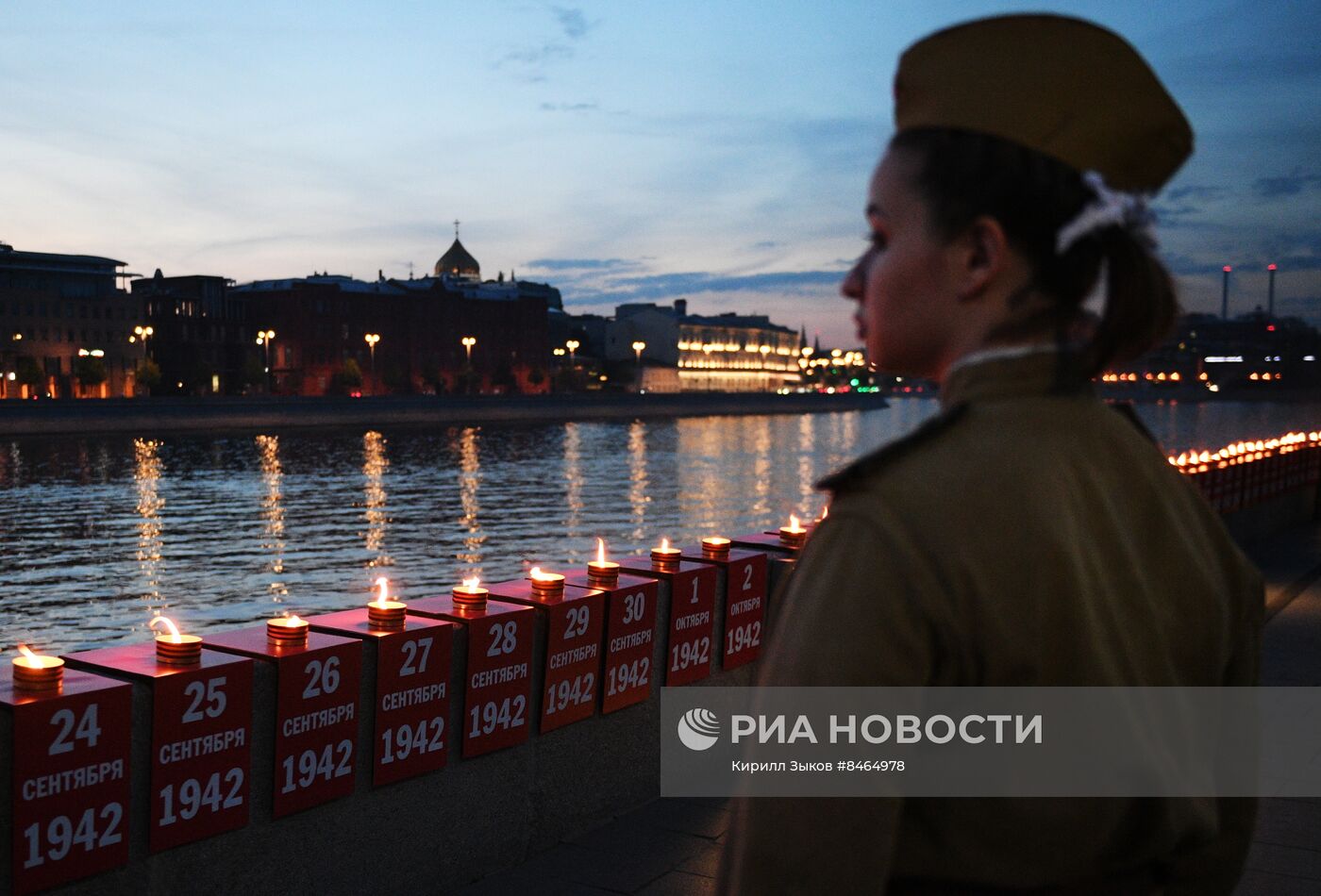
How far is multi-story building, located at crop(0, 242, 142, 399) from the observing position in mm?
90125

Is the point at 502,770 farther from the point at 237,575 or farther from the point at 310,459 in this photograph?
the point at 310,459

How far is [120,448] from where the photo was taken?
56312 mm

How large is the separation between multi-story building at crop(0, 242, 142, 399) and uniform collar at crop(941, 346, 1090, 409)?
9497 cm

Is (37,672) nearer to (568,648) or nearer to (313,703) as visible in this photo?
(313,703)

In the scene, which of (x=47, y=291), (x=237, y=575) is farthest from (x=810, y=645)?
(x=47, y=291)

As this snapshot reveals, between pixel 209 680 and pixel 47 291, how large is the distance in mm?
99749

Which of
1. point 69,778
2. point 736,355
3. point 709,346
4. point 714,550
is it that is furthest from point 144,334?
point 69,778

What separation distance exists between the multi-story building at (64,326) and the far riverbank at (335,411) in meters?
23.1

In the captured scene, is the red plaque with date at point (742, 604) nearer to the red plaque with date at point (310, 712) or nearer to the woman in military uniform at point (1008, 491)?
the red plaque with date at point (310, 712)

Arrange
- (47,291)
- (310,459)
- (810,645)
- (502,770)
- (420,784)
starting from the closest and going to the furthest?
(810,645) → (420,784) → (502,770) → (310,459) → (47,291)

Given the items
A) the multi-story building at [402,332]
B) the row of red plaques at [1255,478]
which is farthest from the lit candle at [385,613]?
the multi-story building at [402,332]

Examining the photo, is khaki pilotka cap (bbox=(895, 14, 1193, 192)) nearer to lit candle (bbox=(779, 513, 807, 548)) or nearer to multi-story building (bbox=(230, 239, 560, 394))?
lit candle (bbox=(779, 513, 807, 548))

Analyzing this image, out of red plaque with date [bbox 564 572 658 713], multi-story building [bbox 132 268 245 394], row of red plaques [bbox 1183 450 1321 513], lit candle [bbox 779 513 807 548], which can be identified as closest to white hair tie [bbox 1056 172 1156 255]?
red plaque with date [bbox 564 572 658 713]

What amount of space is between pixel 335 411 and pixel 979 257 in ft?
260
